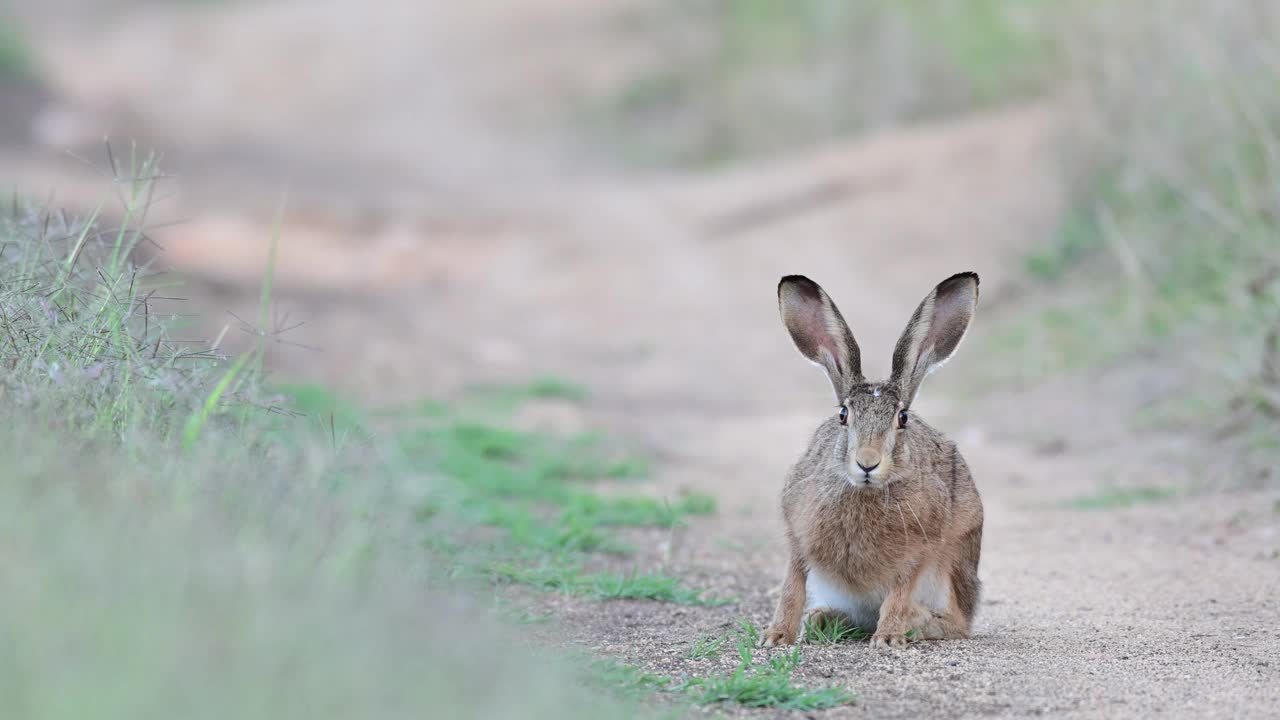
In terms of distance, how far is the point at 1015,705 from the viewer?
3789 millimetres

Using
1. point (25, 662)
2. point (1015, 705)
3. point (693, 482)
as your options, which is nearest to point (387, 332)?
point (693, 482)

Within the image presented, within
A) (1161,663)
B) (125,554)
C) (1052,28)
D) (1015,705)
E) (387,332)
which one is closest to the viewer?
(125,554)

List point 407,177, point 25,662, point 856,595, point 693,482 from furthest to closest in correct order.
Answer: point 407,177
point 693,482
point 856,595
point 25,662

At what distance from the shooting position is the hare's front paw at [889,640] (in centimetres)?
444

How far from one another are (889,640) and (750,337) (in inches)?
389

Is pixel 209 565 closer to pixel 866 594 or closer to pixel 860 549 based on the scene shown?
pixel 860 549

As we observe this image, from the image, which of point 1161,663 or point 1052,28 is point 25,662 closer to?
point 1161,663

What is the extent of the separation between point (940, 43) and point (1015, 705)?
1693 centimetres

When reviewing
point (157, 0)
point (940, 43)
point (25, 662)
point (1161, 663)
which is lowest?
point (25, 662)

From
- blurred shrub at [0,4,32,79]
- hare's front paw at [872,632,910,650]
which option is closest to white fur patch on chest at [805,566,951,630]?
hare's front paw at [872,632,910,650]

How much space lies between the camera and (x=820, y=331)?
4.60 m

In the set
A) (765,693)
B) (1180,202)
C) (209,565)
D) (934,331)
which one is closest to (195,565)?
(209,565)

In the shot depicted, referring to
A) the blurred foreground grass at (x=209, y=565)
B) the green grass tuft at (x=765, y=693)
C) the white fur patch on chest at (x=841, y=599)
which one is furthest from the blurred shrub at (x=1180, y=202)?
the green grass tuft at (x=765, y=693)

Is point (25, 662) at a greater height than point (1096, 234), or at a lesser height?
lesser
